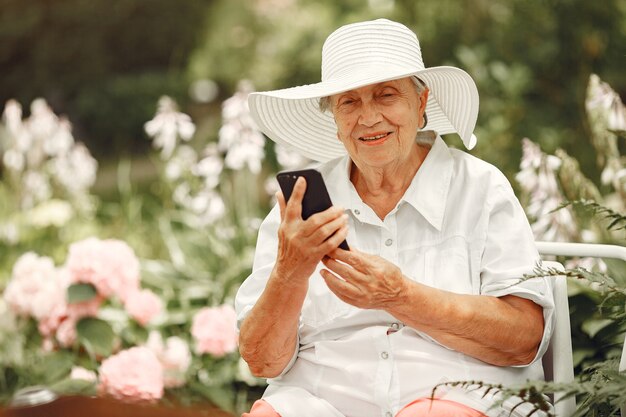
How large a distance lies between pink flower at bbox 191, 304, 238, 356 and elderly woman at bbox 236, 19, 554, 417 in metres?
1.28

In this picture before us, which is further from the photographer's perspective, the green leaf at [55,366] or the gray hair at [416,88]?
the green leaf at [55,366]

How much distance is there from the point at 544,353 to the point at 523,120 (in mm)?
3333

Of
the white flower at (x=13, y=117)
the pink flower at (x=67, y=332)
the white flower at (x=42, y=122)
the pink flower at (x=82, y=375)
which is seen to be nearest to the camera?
the pink flower at (x=82, y=375)

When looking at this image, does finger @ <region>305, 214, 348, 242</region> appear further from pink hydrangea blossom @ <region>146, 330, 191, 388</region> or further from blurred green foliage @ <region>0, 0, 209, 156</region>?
blurred green foliage @ <region>0, 0, 209, 156</region>

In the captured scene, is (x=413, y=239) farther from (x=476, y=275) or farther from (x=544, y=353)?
(x=544, y=353)

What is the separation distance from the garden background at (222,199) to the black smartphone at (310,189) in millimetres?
573

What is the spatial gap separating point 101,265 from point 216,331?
21.9 inches

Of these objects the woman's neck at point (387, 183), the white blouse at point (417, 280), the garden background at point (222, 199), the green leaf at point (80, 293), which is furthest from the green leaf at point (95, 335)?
the woman's neck at point (387, 183)

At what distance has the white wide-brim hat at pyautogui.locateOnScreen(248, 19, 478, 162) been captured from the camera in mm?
2230

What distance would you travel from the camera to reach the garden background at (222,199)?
3268 millimetres

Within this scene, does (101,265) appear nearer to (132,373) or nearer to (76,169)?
(132,373)

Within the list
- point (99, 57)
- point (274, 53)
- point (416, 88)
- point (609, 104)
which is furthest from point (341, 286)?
point (99, 57)

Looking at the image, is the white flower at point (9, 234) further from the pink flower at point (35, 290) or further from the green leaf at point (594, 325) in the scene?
the green leaf at point (594, 325)

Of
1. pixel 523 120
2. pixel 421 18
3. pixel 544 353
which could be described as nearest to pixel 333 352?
pixel 544 353
